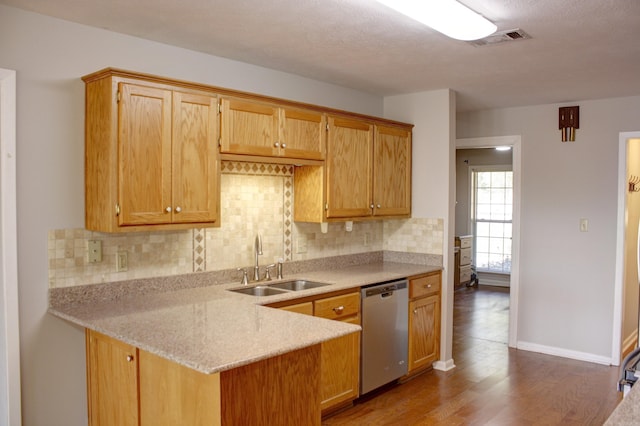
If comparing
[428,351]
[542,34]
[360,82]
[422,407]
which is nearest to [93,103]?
[360,82]

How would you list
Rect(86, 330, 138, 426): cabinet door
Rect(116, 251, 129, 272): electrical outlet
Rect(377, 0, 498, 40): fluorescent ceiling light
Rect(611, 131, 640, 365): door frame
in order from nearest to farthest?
1. Rect(377, 0, 498, 40): fluorescent ceiling light
2. Rect(86, 330, 138, 426): cabinet door
3. Rect(116, 251, 129, 272): electrical outlet
4. Rect(611, 131, 640, 365): door frame

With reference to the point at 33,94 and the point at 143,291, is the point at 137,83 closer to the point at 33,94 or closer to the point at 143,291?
the point at 33,94

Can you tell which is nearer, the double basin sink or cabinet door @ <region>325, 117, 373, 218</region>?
the double basin sink

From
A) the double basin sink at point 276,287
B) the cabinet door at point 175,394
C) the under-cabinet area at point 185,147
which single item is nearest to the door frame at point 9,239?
the under-cabinet area at point 185,147

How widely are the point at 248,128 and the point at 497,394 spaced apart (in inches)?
106

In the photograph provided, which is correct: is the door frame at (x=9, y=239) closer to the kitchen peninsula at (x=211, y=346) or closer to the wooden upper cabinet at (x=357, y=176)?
the kitchen peninsula at (x=211, y=346)

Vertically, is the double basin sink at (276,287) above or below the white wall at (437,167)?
below

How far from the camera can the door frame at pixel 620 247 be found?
462cm

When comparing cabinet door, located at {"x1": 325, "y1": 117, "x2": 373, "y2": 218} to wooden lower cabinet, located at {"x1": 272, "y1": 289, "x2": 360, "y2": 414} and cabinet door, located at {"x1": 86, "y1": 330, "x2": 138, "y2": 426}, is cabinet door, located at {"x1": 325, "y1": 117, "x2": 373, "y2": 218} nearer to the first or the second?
wooden lower cabinet, located at {"x1": 272, "y1": 289, "x2": 360, "y2": 414}

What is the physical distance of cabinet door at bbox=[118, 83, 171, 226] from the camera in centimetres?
263

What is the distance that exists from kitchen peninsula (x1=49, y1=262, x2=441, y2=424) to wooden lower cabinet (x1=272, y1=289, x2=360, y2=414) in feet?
1.45

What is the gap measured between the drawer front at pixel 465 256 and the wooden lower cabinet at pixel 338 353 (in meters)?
5.09

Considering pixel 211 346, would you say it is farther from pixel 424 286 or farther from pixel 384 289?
pixel 424 286

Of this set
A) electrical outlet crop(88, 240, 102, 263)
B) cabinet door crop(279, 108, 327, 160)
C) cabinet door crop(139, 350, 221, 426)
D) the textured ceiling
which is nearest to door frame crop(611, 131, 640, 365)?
the textured ceiling
